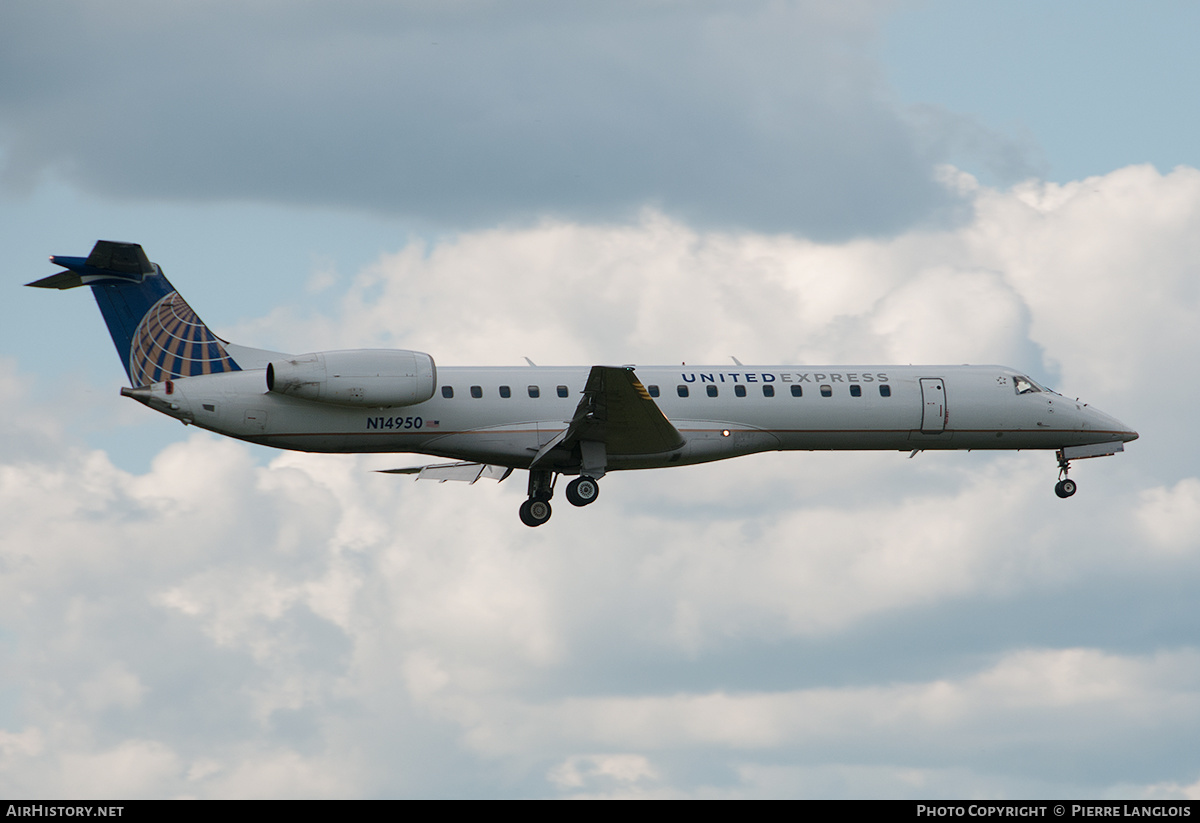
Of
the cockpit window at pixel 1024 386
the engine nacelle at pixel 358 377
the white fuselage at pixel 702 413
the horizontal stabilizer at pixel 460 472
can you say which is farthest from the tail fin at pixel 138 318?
the cockpit window at pixel 1024 386

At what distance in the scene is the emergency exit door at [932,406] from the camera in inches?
1539

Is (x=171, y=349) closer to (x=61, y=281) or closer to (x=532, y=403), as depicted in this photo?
(x=61, y=281)

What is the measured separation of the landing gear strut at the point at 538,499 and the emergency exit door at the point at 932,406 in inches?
387

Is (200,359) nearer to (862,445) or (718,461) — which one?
(718,461)

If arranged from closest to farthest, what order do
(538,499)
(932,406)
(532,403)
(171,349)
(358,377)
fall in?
(358,377), (171,349), (532,403), (538,499), (932,406)

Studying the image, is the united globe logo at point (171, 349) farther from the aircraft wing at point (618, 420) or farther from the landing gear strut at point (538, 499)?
the aircraft wing at point (618, 420)

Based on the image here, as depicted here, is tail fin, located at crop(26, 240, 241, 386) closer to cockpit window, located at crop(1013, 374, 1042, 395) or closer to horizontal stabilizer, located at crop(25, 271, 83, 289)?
horizontal stabilizer, located at crop(25, 271, 83, 289)

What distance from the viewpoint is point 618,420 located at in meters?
35.2

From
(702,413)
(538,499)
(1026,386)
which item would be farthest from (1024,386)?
(538,499)

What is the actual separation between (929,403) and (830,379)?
2775 mm

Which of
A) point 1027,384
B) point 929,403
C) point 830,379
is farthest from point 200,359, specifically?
point 1027,384

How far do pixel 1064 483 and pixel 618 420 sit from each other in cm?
1379

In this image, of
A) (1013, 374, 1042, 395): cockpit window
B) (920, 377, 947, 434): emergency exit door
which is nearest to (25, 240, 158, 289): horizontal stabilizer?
(920, 377, 947, 434): emergency exit door

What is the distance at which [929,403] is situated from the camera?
3912cm
